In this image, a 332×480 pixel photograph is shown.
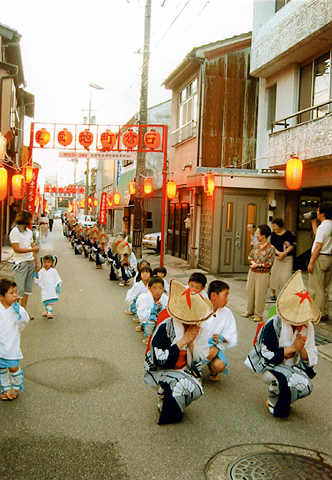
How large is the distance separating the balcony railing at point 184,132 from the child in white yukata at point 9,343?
12.8 metres

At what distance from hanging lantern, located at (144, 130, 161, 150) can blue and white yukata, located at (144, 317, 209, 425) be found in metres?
12.9

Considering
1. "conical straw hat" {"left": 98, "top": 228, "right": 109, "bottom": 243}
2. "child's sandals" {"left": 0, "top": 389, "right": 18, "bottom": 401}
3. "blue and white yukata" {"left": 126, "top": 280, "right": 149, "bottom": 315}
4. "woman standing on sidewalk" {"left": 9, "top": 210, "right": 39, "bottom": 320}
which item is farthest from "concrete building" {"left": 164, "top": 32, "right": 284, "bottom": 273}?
"child's sandals" {"left": 0, "top": 389, "right": 18, "bottom": 401}

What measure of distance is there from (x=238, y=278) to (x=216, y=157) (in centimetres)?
490

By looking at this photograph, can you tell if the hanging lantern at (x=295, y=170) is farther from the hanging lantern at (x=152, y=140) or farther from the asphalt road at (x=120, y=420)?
the hanging lantern at (x=152, y=140)

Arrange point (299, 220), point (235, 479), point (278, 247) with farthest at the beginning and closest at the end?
point (299, 220) → point (278, 247) → point (235, 479)

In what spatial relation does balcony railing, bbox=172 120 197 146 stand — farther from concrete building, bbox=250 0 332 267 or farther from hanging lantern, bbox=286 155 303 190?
hanging lantern, bbox=286 155 303 190

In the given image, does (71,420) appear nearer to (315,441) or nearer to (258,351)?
(258,351)

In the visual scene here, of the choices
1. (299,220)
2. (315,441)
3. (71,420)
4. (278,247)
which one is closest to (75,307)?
(278,247)

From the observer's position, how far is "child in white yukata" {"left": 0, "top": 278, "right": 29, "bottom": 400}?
4258 millimetres

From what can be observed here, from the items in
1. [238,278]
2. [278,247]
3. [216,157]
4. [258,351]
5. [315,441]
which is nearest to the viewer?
[315,441]

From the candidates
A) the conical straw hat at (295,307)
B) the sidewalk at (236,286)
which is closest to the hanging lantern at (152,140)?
the sidewalk at (236,286)

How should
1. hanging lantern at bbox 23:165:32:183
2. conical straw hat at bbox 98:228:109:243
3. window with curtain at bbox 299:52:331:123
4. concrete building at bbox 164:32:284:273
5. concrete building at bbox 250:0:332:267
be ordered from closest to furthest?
concrete building at bbox 250:0:332:267 < window with curtain at bbox 299:52:331:123 < concrete building at bbox 164:32:284:273 < conical straw hat at bbox 98:228:109:243 < hanging lantern at bbox 23:165:32:183

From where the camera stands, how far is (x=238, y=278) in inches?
522

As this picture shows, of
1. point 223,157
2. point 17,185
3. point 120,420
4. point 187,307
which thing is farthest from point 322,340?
point 17,185
